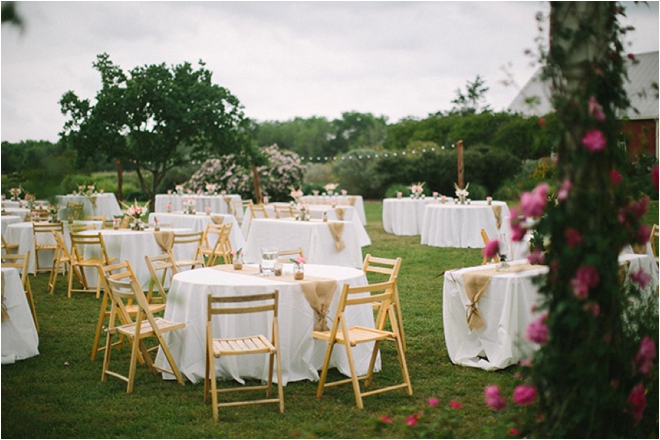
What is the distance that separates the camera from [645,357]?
2828 mm

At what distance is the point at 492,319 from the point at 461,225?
8.45 m

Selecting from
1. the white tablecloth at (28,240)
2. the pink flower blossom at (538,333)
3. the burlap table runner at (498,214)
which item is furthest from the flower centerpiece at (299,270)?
the burlap table runner at (498,214)

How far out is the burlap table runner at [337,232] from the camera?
10.9 meters

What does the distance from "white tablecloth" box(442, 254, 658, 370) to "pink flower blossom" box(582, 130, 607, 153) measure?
8.41ft

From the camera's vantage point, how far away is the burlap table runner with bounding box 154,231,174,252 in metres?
9.17

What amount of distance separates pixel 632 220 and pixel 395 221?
14333 mm

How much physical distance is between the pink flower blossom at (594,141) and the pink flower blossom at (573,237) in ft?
1.06

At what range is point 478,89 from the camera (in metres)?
65.1

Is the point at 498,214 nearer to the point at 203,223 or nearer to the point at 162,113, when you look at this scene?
the point at 203,223

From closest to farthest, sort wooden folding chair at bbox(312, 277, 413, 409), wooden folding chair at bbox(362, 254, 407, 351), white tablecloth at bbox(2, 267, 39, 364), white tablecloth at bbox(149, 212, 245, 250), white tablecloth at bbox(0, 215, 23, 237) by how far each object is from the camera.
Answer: wooden folding chair at bbox(312, 277, 413, 409)
wooden folding chair at bbox(362, 254, 407, 351)
white tablecloth at bbox(2, 267, 39, 364)
white tablecloth at bbox(0, 215, 23, 237)
white tablecloth at bbox(149, 212, 245, 250)

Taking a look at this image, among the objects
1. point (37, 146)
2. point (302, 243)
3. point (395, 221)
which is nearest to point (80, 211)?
point (37, 146)

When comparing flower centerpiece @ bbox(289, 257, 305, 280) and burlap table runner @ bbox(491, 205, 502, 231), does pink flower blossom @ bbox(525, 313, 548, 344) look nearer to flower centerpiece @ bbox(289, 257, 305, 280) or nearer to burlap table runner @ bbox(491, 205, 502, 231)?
flower centerpiece @ bbox(289, 257, 305, 280)

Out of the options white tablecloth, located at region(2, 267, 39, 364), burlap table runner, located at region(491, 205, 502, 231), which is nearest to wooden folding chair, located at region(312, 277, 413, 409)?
white tablecloth, located at region(2, 267, 39, 364)

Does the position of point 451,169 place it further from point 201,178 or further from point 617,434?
point 617,434
